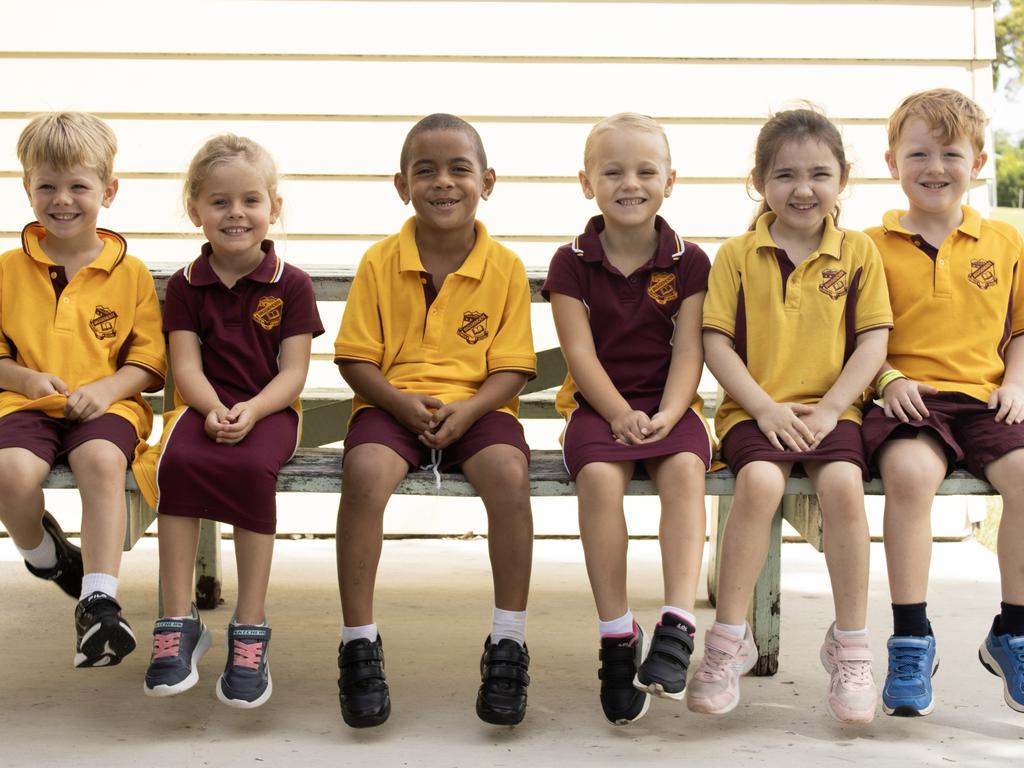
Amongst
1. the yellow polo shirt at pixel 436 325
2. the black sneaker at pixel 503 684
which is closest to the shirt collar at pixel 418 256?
the yellow polo shirt at pixel 436 325

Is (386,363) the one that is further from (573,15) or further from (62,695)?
(573,15)

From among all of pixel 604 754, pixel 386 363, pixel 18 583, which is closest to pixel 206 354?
pixel 386 363

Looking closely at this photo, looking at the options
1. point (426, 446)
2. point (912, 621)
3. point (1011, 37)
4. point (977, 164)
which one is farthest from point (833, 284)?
point (1011, 37)

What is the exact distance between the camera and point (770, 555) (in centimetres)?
334

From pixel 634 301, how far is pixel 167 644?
4.41 ft

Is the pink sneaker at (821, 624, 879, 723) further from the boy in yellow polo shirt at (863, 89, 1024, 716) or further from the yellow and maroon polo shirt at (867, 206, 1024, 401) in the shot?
the yellow and maroon polo shirt at (867, 206, 1024, 401)

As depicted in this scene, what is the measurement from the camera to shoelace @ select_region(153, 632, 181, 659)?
279cm

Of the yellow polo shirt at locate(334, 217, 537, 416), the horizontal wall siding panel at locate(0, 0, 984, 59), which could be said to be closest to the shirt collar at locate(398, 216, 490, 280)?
the yellow polo shirt at locate(334, 217, 537, 416)

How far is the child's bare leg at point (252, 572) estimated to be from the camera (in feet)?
9.42

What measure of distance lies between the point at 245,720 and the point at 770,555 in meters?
1.35

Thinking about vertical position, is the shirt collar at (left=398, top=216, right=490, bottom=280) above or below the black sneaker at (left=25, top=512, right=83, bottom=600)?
above

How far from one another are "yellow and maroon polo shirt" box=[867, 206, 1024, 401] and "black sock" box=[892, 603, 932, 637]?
0.55m

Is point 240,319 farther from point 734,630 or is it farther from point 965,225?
point 965,225

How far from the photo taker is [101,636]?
2727 mm
